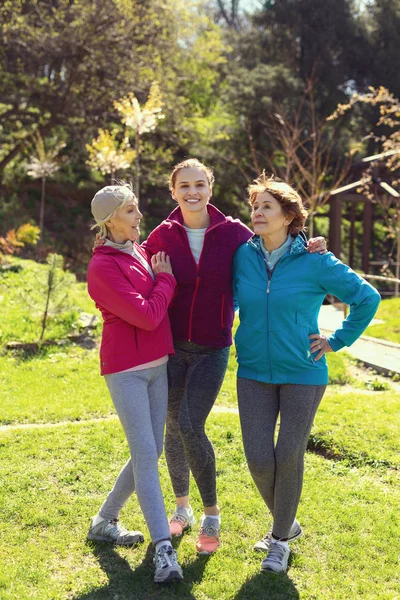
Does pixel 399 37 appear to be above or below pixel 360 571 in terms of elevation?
above

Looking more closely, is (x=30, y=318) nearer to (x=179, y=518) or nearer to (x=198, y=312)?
(x=179, y=518)

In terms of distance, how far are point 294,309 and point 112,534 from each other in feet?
5.15

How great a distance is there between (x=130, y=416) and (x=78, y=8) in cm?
1552

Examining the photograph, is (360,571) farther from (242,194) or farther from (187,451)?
(242,194)

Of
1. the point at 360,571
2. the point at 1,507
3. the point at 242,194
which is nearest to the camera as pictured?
the point at 360,571

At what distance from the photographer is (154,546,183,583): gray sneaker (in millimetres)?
2990

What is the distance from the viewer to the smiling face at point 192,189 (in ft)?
11.0

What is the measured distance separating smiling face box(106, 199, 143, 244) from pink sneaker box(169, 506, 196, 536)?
5.10 feet

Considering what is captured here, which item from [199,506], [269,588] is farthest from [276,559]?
[199,506]

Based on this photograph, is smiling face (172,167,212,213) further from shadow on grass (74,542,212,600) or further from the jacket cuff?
shadow on grass (74,542,212,600)

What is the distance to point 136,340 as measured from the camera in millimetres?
3111

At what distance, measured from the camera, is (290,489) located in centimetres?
316

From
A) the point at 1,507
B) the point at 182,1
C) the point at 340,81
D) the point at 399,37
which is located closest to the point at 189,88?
the point at 182,1

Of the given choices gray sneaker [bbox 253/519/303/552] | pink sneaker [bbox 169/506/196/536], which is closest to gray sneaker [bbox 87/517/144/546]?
pink sneaker [bbox 169/506/196/536]
